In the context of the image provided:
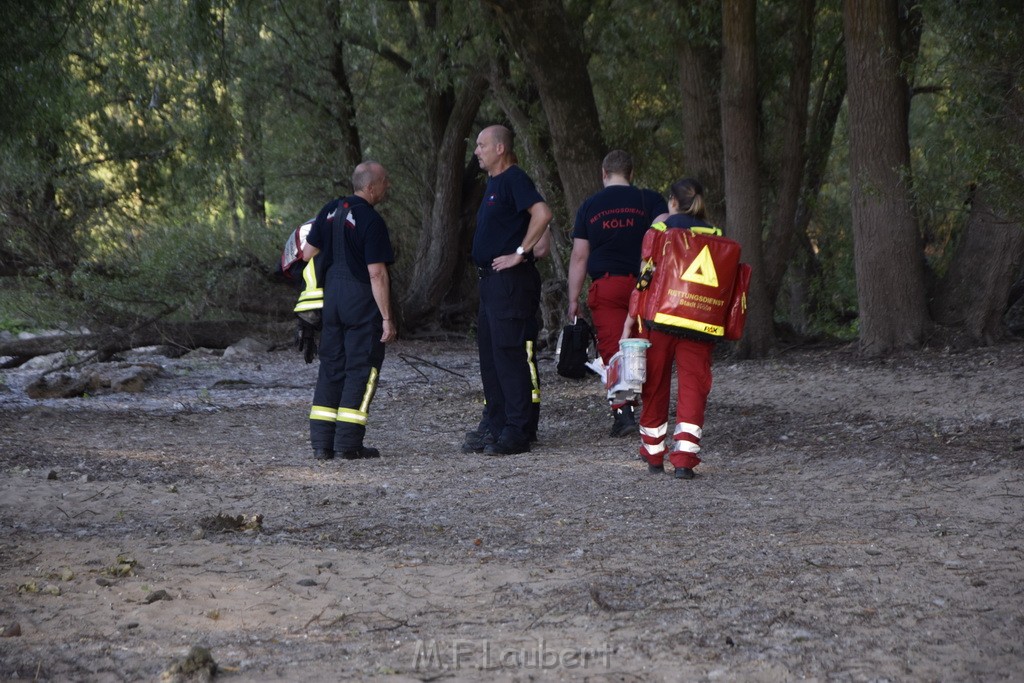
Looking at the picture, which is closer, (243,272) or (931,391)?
(931,391)

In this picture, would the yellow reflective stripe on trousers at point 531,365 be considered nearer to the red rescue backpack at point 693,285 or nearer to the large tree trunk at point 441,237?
the red rescue backpack at point 693,285

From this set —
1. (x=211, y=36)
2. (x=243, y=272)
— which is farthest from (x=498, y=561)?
(x=243, y=272)

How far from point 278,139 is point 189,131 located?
4.68m

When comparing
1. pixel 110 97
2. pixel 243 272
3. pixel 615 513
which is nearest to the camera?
pixel 615 513

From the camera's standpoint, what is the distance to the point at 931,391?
1001cm

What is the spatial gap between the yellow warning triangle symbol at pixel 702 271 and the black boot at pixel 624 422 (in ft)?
7.02

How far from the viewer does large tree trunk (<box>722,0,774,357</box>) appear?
12.4 metres

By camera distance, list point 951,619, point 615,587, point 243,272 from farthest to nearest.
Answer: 1. point 243,272
2. point 615,587
3. point 951,619

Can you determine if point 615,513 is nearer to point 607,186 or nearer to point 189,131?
point 607,186

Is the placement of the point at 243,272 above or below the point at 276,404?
above

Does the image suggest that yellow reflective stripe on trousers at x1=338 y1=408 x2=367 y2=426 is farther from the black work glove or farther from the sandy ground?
the black work glove

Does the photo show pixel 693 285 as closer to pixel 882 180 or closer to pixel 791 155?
pixel 882 180

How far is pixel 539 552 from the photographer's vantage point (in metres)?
5.53

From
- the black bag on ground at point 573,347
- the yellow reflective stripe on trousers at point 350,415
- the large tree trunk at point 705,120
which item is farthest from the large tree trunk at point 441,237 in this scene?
the yellow reflective stripe on trousers at point 350,415
